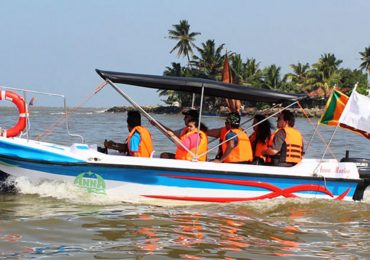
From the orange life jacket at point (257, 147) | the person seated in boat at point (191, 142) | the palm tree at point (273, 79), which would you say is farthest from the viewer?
the palm tree at point (273, 79)

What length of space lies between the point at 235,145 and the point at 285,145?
2.51 ft

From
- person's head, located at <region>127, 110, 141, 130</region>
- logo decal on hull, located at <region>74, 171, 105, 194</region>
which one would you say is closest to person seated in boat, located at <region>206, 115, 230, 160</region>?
person's head, located at <region>127, 110, 141, 130</region>

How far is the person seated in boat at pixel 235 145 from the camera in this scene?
8016mm

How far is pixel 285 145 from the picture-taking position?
26.9 feet

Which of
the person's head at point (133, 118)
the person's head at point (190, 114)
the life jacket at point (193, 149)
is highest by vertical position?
the person's head at point (190, 114)

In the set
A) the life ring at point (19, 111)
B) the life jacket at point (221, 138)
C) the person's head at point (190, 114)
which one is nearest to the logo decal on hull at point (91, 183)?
the life ring at point (19, 111)

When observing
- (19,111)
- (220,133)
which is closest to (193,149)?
(220,133)

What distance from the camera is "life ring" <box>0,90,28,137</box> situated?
8.20 meters

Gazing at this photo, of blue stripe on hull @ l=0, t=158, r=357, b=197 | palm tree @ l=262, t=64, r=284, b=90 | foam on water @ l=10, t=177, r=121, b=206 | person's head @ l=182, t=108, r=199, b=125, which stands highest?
palm tree @ l=262, t=64, r=284, b=90

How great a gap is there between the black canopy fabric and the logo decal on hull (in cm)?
137

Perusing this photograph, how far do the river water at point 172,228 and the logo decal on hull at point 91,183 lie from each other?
0.34ft

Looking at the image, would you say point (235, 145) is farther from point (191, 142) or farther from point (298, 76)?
point (298, 76)

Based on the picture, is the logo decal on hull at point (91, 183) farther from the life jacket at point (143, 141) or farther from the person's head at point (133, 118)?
the person's head at point (133, 118)

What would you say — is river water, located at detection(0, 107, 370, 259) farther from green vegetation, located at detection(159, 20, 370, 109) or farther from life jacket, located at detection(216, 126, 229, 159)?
green vegetation, located at detection(159, 20, 370, 109)
